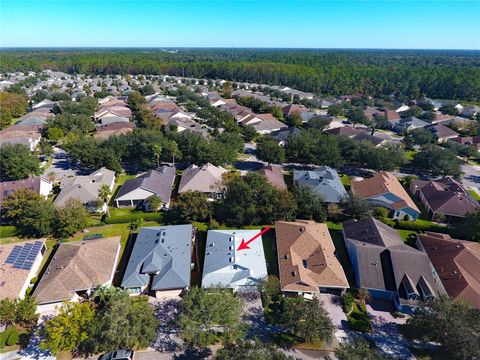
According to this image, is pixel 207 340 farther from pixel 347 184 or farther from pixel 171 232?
pixel 347 184

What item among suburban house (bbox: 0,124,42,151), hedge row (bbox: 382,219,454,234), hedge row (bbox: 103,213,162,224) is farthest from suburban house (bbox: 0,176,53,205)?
hedge row (bbox: 382,219,454,234)

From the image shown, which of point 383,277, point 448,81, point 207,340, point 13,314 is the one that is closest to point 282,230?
point 383,277

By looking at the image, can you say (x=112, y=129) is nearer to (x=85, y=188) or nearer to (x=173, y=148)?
(x=173, y=148)

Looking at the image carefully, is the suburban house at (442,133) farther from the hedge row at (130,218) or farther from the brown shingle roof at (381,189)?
the hedge row at (130,218)

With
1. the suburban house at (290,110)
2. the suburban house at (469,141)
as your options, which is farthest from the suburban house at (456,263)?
the suburban house at (290,110)

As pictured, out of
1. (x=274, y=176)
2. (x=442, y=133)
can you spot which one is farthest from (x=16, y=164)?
(x=442, y=133)

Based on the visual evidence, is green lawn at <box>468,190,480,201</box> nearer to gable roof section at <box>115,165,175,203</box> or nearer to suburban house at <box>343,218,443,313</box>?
suburban house at <box>343,218,443,313</box>
